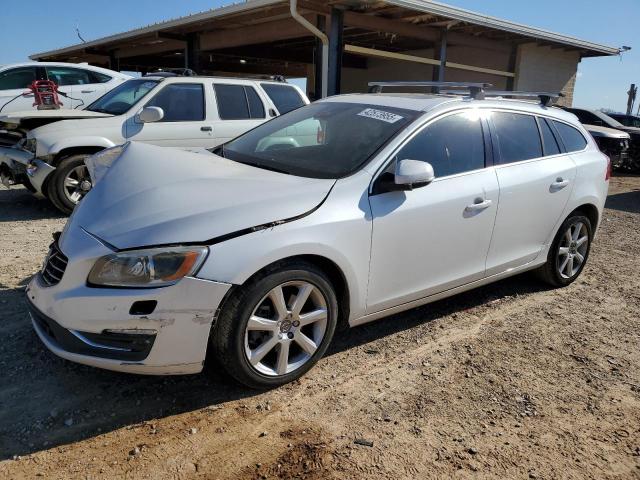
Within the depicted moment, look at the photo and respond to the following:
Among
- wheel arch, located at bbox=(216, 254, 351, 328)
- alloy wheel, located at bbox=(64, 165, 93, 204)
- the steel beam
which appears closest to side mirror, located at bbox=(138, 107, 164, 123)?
alloy wheel, located at bbox=(64, 165, 93, 204)

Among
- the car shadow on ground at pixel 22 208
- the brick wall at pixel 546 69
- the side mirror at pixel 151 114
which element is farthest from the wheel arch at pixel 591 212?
the brick wall at pixel 546 69

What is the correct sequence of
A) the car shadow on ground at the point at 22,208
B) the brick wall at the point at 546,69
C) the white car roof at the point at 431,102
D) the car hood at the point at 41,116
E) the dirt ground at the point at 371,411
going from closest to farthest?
the dirt ground at the point at 371,411, the white car roof at the point at 431,102, the car hood at the point at 41,116, the car shadow on ground at the point at 22,208, the brick wall at the point at 546,69

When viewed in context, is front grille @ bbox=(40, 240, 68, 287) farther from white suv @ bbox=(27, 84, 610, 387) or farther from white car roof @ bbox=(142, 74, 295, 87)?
white car roof @ bbox=(142, 74, 295, 87)

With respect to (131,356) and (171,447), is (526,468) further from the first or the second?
(131,356)

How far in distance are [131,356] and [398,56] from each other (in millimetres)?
11650

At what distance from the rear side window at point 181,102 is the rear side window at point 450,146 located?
14.2 ft

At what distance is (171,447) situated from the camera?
2.49m

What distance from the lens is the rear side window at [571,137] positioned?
15.1ft

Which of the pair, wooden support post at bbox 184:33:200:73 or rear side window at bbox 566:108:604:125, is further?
wooden support post at bbox 184:33:200:73

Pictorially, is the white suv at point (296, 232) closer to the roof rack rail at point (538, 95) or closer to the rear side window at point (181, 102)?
the roof rack rail at point (538, 95)

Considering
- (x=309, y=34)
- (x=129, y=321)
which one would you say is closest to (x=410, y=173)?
(x=129, y=321)

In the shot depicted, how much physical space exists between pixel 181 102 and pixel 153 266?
16.4 feet

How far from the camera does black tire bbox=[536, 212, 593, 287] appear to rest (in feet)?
15.0

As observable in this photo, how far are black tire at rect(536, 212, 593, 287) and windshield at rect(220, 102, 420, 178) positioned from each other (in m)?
1.92
